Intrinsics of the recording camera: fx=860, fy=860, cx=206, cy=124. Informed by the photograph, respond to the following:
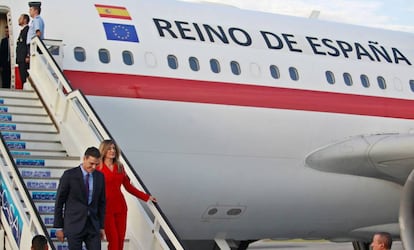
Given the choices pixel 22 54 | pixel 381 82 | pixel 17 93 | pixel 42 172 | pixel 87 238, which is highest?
pixel 381 82

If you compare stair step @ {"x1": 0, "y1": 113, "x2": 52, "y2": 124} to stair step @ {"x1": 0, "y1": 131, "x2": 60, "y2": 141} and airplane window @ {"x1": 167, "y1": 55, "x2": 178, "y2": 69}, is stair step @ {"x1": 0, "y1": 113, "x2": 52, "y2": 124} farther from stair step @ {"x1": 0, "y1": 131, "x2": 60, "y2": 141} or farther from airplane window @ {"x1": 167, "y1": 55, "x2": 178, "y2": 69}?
airplane window @ {"x1": 167, "y1": 55, "x2": 178, "y2": 69}

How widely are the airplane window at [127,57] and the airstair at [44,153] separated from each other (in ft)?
4.34

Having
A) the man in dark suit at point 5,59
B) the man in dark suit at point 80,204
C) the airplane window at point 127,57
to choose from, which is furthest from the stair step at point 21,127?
the man in dark suit at point 80,204

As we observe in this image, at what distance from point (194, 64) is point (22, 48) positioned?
8.11 ft

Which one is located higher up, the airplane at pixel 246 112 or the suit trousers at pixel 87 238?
the airplane at pixel 246 112

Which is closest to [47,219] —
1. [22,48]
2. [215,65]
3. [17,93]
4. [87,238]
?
[87,238]

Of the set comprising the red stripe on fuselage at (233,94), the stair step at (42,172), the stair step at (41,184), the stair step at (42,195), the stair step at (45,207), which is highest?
the red stripe on fuselage at (233,94)

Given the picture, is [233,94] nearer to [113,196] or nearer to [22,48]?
[22,48]

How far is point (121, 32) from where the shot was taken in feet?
38.7

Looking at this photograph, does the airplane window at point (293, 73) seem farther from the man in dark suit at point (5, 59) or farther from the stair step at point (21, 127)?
the stair step at point (21, 127)

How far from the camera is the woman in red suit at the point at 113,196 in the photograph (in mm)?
7918

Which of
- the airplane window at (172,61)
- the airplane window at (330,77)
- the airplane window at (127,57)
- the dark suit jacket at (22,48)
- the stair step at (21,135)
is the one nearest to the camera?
the stair step at (21,135)

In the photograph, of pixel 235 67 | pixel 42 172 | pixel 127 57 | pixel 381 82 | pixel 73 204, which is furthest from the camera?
pixel 381 82

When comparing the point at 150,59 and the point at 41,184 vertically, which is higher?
the point at 150,59
